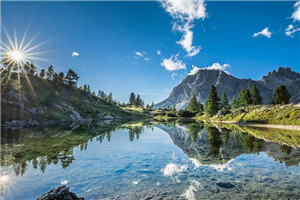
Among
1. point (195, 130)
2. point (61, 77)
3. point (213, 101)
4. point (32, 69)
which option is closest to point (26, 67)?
point (32, 69)

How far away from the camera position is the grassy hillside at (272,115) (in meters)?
46.1

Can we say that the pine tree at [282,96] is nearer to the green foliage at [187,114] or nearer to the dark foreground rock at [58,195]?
the green foliage at [187,114]

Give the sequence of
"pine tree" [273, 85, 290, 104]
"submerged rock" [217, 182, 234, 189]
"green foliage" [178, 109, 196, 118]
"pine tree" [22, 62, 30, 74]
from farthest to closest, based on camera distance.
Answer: "green foliage" [178, 109, 196, 118], "pine tree" [22, 62, 30, 74], "pine tree" [273, 85, 290, 104], "submerged rock" [217, 182, 234, 189]

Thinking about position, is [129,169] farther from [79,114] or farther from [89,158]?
[79,114]

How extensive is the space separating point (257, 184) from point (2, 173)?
22301 millimetres

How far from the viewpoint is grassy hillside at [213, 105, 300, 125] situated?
46062mm

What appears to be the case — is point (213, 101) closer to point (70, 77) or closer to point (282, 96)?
point (282, 96)

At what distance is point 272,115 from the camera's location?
5478 centimetres

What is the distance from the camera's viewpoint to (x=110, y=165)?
1739 cm

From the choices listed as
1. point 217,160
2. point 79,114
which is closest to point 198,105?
point 79,114

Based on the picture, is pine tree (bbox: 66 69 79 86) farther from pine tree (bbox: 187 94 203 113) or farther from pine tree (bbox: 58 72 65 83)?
pine tree (bbox: 187 94 203 113)

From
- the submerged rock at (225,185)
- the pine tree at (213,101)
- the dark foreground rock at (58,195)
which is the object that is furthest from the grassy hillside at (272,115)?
the dark foreground rock at (58,195)

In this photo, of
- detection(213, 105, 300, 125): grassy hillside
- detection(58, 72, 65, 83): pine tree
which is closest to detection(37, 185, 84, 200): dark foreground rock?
detection(213, 105, 300, 125): grassy hillside

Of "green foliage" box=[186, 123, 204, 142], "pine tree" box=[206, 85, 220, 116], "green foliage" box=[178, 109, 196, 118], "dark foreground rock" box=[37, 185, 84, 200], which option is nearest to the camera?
"dark foreground rock" box=[37, 185, 84, 200]
